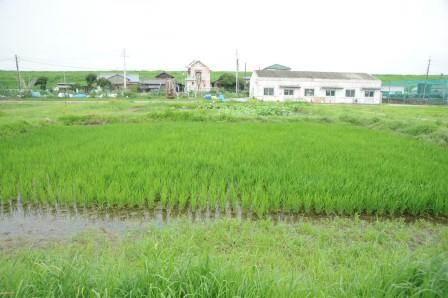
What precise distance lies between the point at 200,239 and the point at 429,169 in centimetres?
443

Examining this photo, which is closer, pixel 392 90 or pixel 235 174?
pixel 235 174

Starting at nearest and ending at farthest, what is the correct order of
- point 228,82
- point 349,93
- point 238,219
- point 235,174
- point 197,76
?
point 238,219 → point 235,174 → point 349,93 → point 197,76 → point 228,82

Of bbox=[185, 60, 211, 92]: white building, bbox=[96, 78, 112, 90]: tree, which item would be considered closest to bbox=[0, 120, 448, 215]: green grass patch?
bbox=[185, 60, 211, 92]: white building

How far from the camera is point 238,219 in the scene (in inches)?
140

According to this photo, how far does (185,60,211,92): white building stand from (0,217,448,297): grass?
3970cm

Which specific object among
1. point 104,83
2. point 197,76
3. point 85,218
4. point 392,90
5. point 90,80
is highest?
point 197,76

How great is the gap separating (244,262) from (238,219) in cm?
98

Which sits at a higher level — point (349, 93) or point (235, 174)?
point (349, 93)

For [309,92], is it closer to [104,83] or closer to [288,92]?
[288,92]

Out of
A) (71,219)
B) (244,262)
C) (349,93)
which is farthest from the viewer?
(349,93)

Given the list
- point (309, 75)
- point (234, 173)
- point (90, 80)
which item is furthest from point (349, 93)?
point (90, 80)

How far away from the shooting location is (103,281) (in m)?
1.83

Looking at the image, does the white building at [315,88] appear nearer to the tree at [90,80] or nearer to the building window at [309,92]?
the building window at [309,92]

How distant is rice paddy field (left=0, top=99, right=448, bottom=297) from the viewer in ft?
6.11
